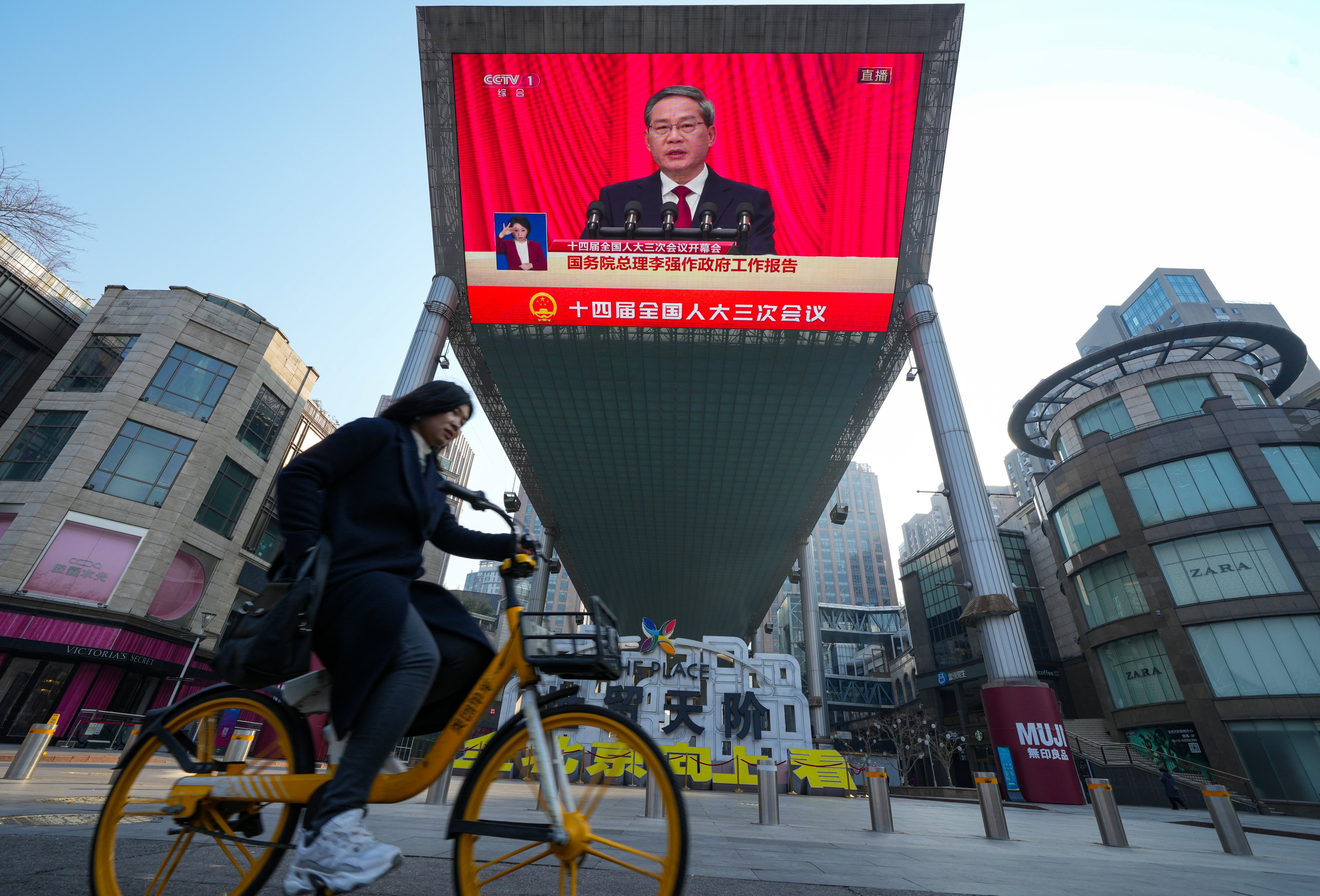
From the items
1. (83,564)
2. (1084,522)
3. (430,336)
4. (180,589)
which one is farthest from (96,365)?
(1084,522)

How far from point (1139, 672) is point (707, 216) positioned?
86.1 feet

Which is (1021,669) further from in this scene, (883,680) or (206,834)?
(883,680)

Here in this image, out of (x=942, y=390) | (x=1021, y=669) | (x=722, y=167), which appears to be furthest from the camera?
(x=722, y=167)

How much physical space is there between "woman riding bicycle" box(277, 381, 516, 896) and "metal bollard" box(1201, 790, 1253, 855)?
8.13 meters

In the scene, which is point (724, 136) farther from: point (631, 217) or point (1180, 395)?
point (1180, 395)

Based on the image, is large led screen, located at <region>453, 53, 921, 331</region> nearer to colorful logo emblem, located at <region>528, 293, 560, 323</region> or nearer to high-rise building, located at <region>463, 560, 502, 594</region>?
colorful logo emblem, located at <region>528, 293, 560, 323</region>

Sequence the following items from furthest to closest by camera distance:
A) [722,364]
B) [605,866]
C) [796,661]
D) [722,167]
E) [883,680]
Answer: [883,680] → [722,364] → [796,661] → [722,167] → [605,866]

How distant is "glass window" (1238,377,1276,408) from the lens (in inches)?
1046

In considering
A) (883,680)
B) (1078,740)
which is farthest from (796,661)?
(883,680)

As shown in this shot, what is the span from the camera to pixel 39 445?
21297mm

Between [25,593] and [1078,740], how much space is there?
39090mm

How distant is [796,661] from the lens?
21.0 meters

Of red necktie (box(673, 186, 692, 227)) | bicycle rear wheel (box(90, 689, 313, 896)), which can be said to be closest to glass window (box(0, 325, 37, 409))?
red necktie (box(673, 186, 692, 227))

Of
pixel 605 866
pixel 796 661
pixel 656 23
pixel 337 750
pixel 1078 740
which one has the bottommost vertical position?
pixel 605 866
